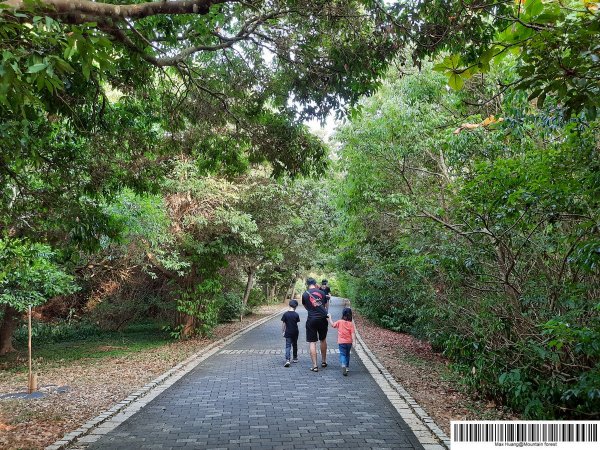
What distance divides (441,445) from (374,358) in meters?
7.21

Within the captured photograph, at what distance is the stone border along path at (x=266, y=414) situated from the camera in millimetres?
5867

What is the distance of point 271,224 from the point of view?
1950 centimetres

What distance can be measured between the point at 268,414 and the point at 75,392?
4.49 meters

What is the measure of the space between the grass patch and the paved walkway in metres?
6.00

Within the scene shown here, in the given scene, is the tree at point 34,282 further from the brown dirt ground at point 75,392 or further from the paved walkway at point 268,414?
the paved walkway at point 268,414

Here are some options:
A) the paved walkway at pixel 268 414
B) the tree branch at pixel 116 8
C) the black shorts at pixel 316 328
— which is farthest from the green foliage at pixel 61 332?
the tree branch at pixel 116 8

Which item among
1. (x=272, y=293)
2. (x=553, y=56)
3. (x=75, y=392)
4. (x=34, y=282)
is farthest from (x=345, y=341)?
(x=272, y=293)

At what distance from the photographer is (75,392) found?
945 cm

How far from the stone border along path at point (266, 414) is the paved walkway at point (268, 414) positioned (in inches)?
0.5

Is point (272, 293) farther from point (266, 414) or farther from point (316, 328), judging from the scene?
point (266, 414)

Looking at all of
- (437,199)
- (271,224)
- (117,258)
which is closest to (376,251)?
(271,224)

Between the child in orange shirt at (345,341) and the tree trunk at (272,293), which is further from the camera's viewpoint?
the tree trunk at (272,293)

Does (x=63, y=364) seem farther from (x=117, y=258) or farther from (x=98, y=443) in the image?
(x=98, y=443)

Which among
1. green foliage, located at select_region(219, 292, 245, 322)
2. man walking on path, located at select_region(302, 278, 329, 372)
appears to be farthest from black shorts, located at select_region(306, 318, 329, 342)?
green foliage, located at select_region(219, 292, 245, 322)
